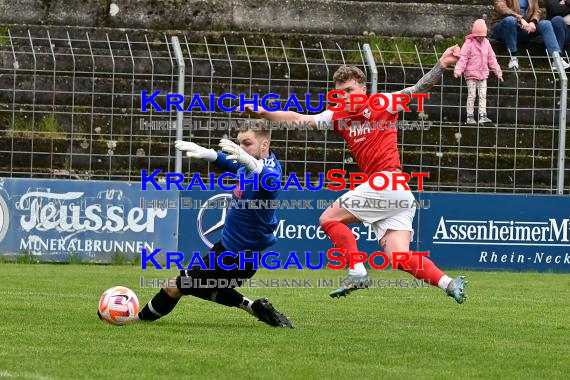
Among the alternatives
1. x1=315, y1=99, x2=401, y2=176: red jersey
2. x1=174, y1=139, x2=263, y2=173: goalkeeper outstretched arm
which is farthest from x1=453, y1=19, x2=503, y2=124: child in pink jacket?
x1=174, y1=139, x2=263, y2=173: goalkeeper outstretched arm

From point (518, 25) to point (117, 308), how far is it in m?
14.1

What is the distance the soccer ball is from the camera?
9.61 m

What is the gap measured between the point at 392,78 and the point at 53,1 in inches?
283

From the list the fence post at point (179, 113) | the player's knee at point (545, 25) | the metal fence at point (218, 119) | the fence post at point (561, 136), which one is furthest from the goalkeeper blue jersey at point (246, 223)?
the player's knee at point (545, 25)

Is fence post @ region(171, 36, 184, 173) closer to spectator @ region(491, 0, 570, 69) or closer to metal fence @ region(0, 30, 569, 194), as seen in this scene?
metal fence @ region(0, 30, 569, 194)

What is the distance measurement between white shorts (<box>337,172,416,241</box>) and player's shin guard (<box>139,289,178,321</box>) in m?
1.84

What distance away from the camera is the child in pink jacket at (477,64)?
770 inches

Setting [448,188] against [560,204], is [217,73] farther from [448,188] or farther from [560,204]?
[560,204]

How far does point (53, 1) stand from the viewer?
77.9 feet

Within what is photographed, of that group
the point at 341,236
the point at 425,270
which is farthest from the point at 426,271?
the point at 341,236

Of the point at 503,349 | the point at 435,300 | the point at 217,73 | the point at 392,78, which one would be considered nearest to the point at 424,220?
the point at 392,78

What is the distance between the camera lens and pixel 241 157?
9.08 meters

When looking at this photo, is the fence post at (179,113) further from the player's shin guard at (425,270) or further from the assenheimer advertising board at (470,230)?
the player's shin guard at (425,270)

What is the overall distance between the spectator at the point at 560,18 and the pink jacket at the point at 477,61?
2.71 metres
